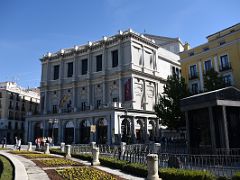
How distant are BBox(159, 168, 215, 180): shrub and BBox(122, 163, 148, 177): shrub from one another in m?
1.57

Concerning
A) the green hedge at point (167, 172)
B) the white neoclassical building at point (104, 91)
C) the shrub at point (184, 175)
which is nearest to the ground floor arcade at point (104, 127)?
the white neoclassical building at point (104, 91)

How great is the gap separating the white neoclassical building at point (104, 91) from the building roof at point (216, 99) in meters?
21.5

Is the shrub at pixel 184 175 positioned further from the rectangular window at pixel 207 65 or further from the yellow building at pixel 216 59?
the rectangular window at pixel 207 65

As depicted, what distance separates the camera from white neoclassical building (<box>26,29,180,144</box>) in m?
44.3

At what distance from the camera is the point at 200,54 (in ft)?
125

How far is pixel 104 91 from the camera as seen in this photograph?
49.4 m

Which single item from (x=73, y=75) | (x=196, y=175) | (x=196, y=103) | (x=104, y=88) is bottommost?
(x=196, y=175)

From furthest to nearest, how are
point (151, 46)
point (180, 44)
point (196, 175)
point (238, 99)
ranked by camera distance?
point (180, 44), point (151, 46), point (238, 99), point (196, 175)

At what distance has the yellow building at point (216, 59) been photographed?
33.8 metres

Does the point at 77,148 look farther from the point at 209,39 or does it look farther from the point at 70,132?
the point at 209,39

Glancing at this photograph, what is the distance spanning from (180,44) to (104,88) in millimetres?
27046

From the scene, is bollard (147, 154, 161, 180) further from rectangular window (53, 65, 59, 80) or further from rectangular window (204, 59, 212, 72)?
rectangular window (53, 65, 59, 80)

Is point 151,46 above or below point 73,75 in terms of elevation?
above

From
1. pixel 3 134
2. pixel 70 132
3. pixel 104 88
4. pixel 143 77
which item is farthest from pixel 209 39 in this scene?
pixel 3 134
